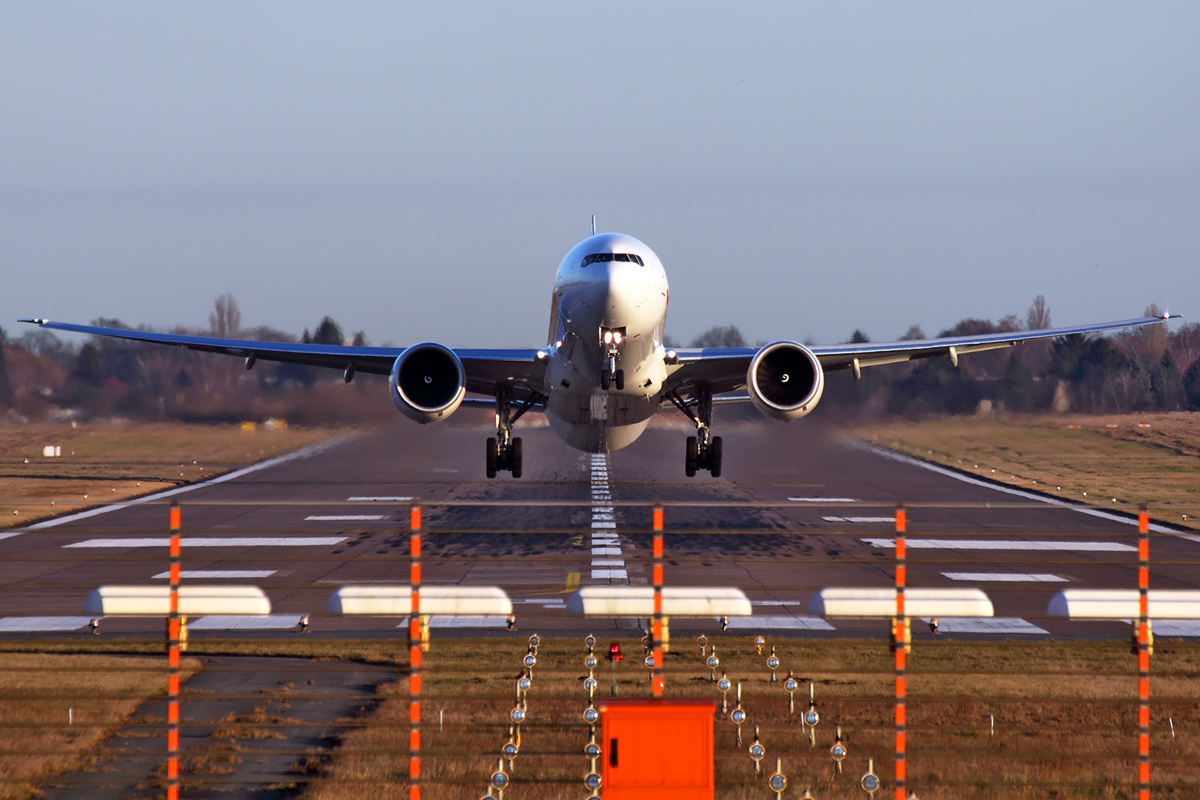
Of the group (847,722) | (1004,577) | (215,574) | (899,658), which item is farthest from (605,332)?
(899,658)

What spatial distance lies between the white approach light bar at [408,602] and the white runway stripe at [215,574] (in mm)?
13744

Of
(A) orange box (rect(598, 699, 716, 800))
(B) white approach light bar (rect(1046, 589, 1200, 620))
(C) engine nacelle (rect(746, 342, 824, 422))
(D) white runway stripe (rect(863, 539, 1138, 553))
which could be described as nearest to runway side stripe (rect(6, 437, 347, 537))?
(C) engine nacelle (rect(746, 342, 824, 422))

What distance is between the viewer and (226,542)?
80.6ft

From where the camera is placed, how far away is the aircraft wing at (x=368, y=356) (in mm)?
23434

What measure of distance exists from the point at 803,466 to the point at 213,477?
68.3 feet

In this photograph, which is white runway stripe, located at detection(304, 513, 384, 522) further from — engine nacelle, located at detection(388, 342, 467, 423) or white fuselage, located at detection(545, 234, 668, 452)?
white fuselage, located at detection(545, 234, 668, 452)

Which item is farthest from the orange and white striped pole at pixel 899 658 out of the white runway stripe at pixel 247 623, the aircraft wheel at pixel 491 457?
the aircraft wheel at pixel 491 457

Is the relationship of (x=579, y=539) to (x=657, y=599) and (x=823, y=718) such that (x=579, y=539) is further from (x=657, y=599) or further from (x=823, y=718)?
(x=657, y=599)

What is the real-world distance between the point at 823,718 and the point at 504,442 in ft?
56.0

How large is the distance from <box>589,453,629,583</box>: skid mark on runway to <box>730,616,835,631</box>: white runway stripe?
1.98 meters

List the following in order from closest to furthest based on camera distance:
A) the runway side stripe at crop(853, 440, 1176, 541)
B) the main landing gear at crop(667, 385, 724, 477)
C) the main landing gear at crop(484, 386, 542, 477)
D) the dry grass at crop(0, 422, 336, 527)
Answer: the main landing gear at crop(667, 385, 724, 477) → the main landing gear at crop(484, 386, 542, 477) → the runway side stripe at crop(853, 440, 1176, 541) → the dry grass at crop(0, 422, 336, 527)

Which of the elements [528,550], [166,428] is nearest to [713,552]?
[528,550]

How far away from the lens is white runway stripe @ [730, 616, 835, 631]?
1561cm

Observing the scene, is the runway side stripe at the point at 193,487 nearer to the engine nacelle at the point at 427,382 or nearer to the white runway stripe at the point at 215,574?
the white runway stripe at the point at 215,574
